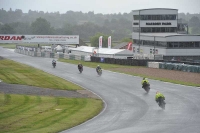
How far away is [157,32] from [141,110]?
80538 mm

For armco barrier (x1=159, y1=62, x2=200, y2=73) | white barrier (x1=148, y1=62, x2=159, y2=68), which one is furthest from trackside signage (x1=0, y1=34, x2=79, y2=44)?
armco barrier (x1=159, y1=62, x2=200, y2=73)

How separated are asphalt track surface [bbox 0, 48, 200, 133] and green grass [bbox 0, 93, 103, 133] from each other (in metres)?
0.96

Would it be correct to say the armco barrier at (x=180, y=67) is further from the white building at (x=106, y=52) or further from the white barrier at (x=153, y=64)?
the white building at (x=106, y=52)

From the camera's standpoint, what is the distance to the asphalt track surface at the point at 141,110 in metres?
25.6

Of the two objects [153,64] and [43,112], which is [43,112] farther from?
[153,64]

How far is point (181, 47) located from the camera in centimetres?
9325

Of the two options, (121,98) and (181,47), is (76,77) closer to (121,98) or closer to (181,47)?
(121,98)

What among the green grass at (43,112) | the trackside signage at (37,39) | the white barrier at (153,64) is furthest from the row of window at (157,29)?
the green grass at (43,112)

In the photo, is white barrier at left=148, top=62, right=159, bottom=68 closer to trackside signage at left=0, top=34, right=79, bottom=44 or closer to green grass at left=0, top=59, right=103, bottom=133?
green grass at left=0, top=59, right=103, bottom=133

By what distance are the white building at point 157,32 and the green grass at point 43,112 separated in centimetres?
5975

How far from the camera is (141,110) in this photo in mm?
31953

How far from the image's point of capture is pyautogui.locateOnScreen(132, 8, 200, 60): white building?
93.9m

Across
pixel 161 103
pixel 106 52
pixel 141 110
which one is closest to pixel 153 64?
pixel 106 52

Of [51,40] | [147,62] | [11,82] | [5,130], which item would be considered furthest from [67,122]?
[51,40]
